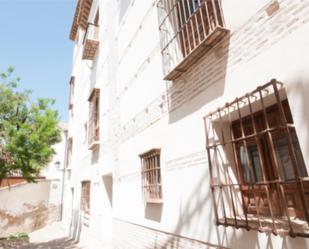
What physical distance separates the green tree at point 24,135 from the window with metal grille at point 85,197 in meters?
A: 1.83

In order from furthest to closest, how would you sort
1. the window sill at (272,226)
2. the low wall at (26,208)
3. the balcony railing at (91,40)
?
the low wall at (26,208) → the balcony railing at (91,40) → the window sill at (272,226)

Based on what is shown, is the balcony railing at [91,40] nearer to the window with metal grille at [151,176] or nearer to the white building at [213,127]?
the white building at [213,127]

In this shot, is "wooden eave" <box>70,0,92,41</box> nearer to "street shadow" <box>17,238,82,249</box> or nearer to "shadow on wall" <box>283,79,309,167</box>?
"street shadow" <box>17,238,82,249</box>

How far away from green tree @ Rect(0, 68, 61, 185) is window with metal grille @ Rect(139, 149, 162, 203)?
18.3 feet

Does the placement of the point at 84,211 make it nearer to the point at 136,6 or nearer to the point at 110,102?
the point at 110,102

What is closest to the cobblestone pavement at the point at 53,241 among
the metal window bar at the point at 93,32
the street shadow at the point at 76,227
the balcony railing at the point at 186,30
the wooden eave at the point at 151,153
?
the street shadow at the point at 76,227

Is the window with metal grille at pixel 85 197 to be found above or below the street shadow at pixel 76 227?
above

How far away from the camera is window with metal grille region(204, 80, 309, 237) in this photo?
1873 millimetres

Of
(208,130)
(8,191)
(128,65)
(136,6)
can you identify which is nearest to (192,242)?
(208,130)

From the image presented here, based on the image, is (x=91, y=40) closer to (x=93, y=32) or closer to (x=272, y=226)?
(x=93, y=32)

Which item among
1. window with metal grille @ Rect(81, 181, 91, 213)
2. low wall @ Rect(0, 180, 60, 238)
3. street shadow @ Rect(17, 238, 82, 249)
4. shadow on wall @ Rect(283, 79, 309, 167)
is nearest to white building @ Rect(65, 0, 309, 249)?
shadow on wall @ Rect(283, 79, 309, 167)

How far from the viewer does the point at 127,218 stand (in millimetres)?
4805

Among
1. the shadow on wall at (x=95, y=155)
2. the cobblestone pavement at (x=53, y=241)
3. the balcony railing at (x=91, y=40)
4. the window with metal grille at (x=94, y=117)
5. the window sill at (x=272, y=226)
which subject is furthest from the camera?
the balcony railing at (x=91, y=40)

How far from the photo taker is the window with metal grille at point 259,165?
1.87m
